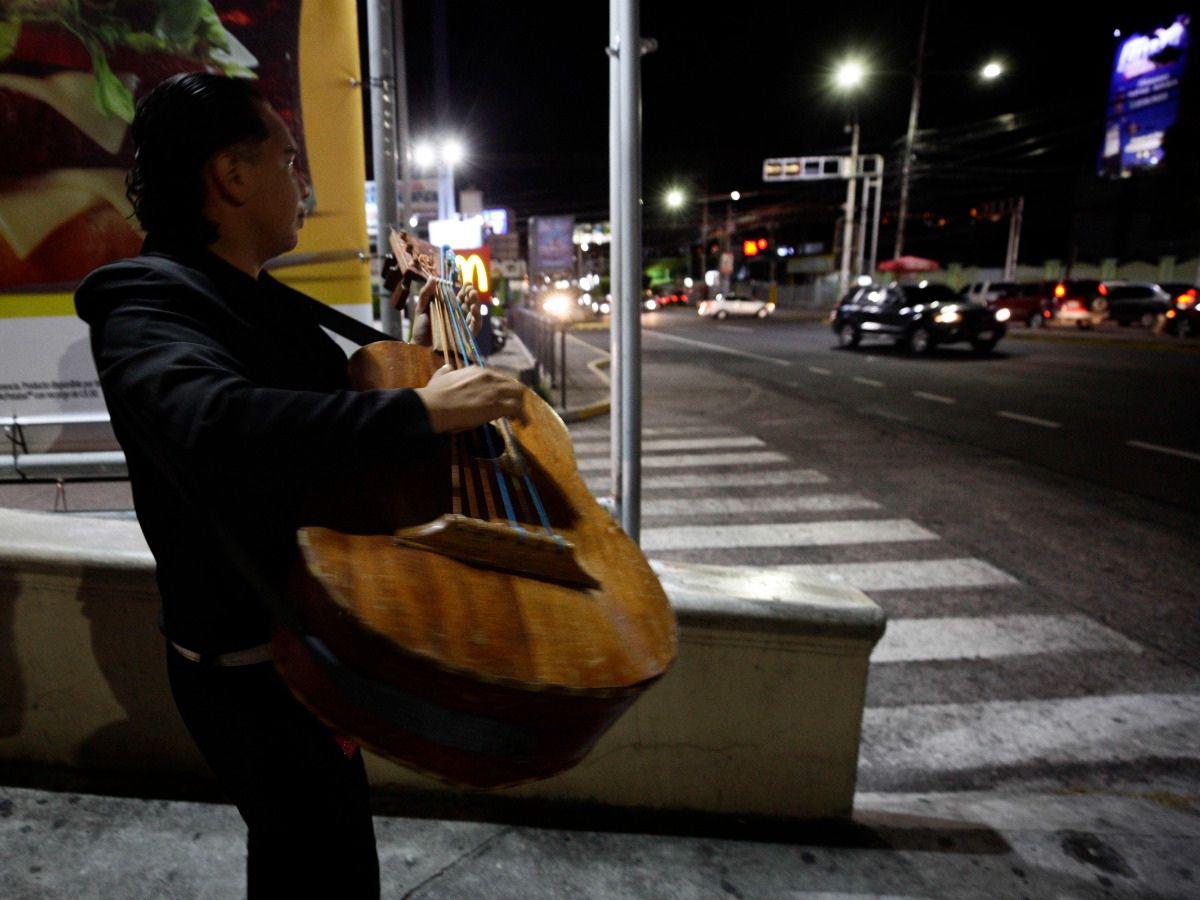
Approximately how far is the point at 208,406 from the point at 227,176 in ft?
1.43

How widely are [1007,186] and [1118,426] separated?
45.5 m

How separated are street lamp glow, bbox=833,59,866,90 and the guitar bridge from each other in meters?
36.1

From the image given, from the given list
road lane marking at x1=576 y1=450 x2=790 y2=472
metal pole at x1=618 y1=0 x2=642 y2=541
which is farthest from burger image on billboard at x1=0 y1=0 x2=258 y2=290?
road lane marking at x1=576 y1=450 x2=790 y2=472

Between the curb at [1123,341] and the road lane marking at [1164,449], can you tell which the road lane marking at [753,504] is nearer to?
the road lane marking at [1164,449]

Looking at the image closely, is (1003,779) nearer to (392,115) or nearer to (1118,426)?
(392,115)

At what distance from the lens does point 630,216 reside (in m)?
3.06

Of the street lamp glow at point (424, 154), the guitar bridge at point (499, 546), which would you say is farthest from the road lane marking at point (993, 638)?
the street lamp glow at point (424, 154)

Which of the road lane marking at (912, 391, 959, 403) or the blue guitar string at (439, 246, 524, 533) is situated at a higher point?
the blue guitar string at (439, 246, 524, 533)

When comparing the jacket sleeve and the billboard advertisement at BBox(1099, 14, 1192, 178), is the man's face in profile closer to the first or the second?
the jacket sleeve

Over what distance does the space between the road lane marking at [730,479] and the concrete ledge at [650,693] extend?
4781 mm

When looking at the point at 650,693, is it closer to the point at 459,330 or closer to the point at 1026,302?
the point at 459,330

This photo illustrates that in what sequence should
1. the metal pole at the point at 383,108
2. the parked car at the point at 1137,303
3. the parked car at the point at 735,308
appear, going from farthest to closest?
the parked car at the point at 735,308 < the parked car at the point at 1137,303 < the metal pole at the point at 383,108

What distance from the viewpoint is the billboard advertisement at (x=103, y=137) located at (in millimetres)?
3146

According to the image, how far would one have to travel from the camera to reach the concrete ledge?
225cm
